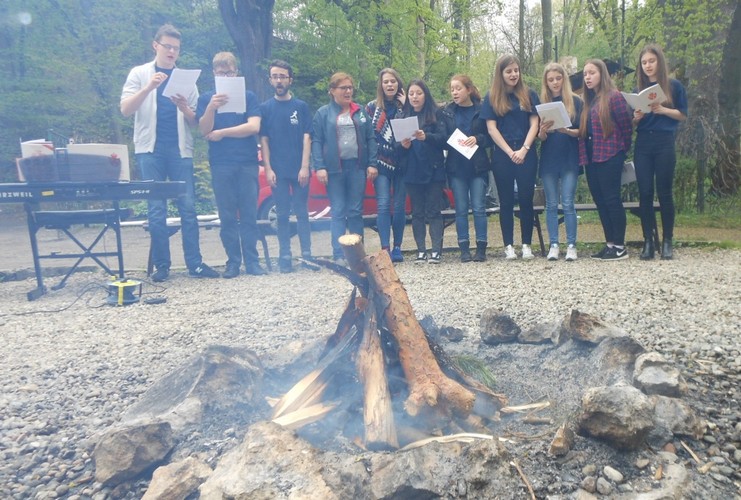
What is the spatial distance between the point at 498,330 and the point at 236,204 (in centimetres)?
367

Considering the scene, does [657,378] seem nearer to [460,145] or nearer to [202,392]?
[202,392]

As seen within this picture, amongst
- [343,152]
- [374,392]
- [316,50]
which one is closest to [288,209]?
[343,152]

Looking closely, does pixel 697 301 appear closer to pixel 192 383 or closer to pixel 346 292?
pixel 346 292

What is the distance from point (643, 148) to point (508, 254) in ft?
5.65

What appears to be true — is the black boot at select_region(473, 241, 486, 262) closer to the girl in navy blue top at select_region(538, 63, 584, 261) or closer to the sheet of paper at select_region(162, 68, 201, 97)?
the girl in navy blue top at select_region(538, 63, 584, 261)

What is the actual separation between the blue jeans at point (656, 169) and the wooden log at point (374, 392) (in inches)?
173

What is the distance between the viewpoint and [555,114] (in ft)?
18.8

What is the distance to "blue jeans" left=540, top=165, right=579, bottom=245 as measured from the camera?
6051 mm

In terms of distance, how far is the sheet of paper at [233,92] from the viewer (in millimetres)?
5645

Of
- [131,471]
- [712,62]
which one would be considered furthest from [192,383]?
[712,62]

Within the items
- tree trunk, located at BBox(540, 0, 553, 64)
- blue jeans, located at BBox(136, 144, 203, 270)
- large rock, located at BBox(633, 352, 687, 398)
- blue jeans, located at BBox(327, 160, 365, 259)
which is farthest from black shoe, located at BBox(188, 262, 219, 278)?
tree trunk, located at BBox(540, 0, 553, 64)

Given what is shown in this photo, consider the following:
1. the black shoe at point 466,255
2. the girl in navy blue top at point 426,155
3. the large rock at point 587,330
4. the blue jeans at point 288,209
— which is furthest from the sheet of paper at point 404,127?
the large rock at point 587,330

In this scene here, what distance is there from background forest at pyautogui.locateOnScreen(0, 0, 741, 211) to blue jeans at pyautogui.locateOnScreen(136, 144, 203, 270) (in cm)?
411

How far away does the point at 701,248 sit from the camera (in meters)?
6.84
